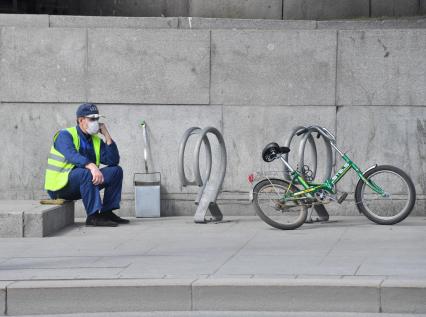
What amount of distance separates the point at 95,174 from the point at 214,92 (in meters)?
1.99

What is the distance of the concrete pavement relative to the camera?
7.44 m

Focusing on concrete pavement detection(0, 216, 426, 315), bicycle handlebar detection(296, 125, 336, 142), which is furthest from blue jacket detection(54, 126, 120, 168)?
bicycle handlebar detection(296, 125, 336, 142)

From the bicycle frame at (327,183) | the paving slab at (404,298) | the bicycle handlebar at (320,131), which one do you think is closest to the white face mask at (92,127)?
the bicycle frame at (327,183)

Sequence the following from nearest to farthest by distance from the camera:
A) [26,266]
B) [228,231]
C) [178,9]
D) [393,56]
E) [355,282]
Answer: [355,282] → [26,266] → [228,231] → [393,56] → [178,9]

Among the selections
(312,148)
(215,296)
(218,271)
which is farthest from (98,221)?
(215,296)

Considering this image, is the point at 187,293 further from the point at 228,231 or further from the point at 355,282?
the point at 228,231

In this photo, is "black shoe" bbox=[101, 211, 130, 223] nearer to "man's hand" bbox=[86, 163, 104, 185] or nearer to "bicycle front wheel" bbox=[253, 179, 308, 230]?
"man's hand" bbox=[86, 163, 104, 185]

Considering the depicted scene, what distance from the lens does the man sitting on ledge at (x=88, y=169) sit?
440 inches

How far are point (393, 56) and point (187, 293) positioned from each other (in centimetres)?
558

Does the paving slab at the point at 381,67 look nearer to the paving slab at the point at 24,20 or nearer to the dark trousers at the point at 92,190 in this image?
A: the dark trousers at the point at 92,190

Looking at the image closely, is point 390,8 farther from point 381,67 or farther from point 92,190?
point 92,190

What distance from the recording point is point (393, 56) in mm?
12203

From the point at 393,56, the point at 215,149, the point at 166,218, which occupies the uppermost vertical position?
the point at 393,56

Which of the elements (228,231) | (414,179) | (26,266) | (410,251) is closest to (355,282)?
(410,251)
